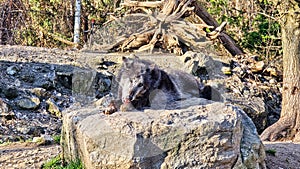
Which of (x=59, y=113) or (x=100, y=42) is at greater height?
(x=100, y=42)

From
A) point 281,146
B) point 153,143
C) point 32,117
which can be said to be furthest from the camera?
point 32,117

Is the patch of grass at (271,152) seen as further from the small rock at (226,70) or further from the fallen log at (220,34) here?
the fallen log at (220,34)

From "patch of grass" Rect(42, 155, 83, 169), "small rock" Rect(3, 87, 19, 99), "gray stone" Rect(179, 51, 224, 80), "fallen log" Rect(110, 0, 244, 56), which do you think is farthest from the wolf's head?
"fallen log" Rect(110, 0, 244, 56)

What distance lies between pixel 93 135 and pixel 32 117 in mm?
4320

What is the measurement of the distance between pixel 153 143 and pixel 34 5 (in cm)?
1094

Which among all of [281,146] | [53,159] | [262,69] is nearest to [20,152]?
[53,159]

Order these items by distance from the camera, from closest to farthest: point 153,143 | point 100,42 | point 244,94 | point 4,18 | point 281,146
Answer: point 153,143
point 281,146
point 244,94
point 100,42
point 4,18

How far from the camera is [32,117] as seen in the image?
787cm

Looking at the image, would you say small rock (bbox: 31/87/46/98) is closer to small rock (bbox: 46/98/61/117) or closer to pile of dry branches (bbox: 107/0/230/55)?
small rock (bbox: 46/98/61/117)

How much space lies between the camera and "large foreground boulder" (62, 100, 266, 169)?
12.3 feet

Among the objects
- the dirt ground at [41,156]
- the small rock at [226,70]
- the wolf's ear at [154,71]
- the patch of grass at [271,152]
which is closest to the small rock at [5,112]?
the dirt ground at [41,156]

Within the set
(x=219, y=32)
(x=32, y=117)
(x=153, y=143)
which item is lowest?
(x=32, y=117)

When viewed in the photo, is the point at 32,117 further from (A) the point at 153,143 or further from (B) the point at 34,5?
(B) the point at 34,5

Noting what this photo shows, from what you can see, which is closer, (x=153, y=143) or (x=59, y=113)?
(x=153, y=143)
